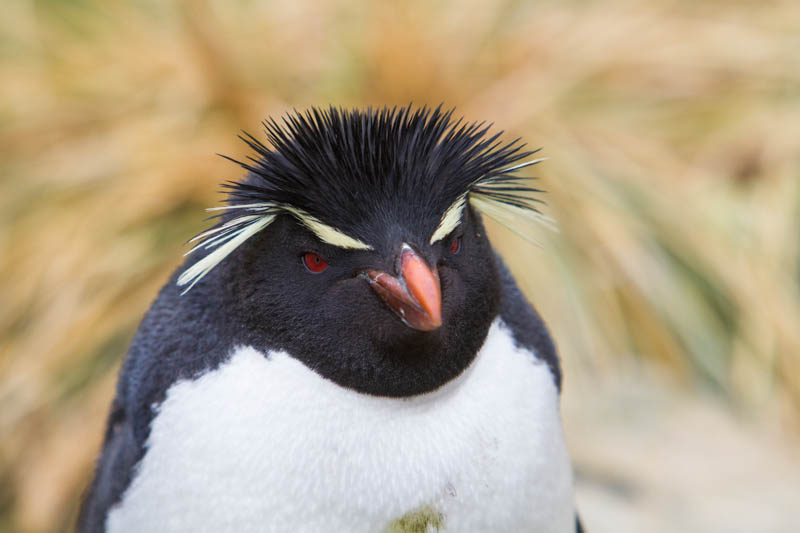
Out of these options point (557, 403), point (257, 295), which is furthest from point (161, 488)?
point (557, 403)

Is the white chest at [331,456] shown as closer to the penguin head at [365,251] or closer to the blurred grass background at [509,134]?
the penguin head at [365,251]

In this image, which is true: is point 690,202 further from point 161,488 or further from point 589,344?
point 161,488

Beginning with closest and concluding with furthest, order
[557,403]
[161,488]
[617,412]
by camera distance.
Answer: [161,488], [557,403], [617,412]

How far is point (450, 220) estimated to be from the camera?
1025 mm

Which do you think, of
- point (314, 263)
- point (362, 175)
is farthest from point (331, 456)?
point (362, 175)

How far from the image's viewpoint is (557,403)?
4.01 feet

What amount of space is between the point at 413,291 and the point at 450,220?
122mm

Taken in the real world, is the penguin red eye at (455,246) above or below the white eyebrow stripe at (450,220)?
below

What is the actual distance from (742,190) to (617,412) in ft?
2.73

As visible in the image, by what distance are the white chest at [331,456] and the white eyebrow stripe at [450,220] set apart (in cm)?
18

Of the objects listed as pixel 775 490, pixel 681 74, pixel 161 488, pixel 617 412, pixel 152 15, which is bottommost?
pixel 775 490

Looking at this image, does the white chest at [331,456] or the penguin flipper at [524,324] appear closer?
the white chest at [331,456]

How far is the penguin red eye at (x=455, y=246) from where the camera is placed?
41.3 inches

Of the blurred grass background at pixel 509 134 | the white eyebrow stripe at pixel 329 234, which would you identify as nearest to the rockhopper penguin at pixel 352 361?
the white eyebrow stripe at pixel 329 234
